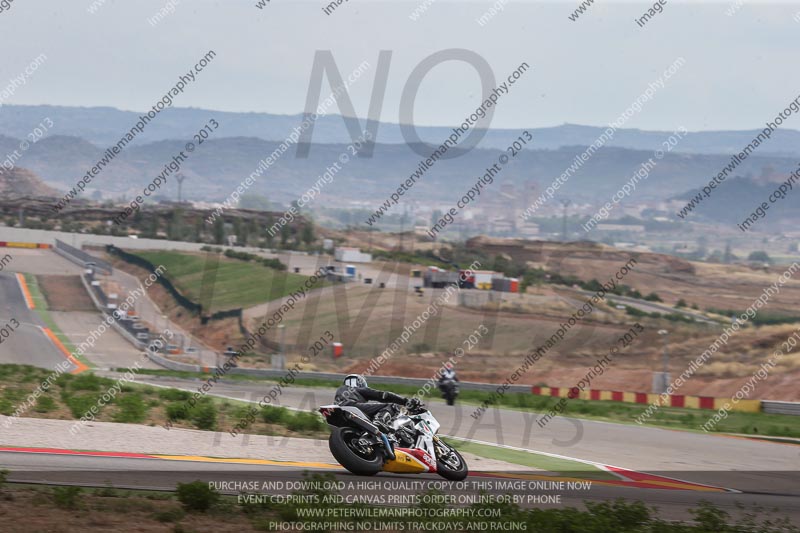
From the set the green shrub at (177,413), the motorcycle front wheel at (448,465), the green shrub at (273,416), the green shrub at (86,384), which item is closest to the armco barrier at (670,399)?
the green shrub at (273,416)

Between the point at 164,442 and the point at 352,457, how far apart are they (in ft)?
14.8

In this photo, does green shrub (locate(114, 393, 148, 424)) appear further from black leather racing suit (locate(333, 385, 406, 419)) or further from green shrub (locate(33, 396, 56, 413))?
black leather racing suit (locate(333, 385, 406, 419))

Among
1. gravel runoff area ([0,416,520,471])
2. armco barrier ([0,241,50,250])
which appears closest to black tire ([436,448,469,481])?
gravel runoff area ([0,416,520,471])

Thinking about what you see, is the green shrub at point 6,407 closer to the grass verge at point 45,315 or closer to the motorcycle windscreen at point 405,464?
the motorcycle windscreen at point 405,464

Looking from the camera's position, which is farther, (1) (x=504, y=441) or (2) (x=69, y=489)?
(1) (x=504, y=441)

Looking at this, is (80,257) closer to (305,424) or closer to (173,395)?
Answer: (173,395)

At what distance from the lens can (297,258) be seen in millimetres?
107812

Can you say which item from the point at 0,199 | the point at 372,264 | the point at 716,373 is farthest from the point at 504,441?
the point at 0,199

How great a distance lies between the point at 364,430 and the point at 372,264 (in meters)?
94.3

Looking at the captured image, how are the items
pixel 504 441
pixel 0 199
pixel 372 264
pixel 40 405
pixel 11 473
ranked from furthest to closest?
pixel 0 199 < pixel 372 264 < pixel 504 441 < pixel 40 405 < pixel 11 473

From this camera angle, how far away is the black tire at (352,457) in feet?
41.7

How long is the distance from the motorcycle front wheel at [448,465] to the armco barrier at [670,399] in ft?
78.3

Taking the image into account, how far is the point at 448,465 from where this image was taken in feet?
43.3

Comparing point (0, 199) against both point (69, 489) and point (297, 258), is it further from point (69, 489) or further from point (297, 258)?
point (69, 489)
